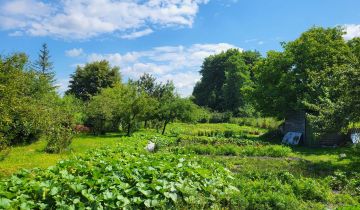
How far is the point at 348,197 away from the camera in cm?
952

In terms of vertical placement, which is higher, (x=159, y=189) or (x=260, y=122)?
(x=260, y=122)

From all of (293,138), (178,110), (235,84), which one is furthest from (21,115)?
(235,84)

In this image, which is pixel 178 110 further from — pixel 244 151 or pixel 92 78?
pixel 92 78

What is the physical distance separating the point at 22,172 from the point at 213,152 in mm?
12074

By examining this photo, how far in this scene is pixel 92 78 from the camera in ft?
183

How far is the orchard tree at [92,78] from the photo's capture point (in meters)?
55.8

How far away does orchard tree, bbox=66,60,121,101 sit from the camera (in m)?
55.8

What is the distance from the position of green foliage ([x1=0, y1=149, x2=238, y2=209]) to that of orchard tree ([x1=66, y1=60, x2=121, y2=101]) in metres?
47.6

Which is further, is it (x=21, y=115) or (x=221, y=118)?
(x=221, y=118)

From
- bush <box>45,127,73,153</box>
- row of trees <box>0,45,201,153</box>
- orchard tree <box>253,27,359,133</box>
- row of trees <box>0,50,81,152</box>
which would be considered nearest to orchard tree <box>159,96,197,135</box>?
row of trees <box>0,45,201,153</box>

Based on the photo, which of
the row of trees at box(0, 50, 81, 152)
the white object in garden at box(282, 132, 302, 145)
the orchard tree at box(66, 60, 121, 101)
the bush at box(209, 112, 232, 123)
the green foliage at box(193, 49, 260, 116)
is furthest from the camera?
the green foliage at box(193, 49, 260, 116)

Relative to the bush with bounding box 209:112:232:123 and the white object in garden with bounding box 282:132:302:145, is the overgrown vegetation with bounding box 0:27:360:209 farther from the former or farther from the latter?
the bush with bounding box 209:112:232:123

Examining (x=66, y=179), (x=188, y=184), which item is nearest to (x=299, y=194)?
(x=188, y=184)

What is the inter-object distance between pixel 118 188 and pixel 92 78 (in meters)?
49.9
